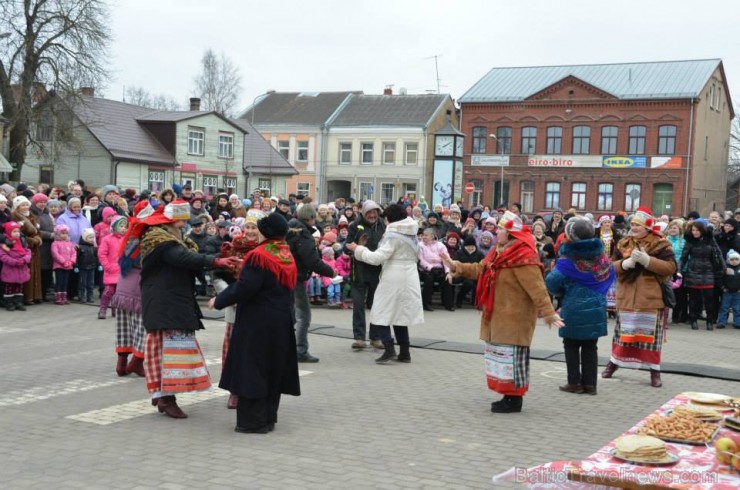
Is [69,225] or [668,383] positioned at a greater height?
[69,225]

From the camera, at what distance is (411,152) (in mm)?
59312

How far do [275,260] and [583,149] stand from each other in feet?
171

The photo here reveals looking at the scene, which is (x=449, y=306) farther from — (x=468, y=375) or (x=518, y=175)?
(x=518, y=175)

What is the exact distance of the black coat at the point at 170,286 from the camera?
729cm

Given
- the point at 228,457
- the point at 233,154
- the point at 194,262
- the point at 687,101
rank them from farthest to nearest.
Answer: the point at 687,101 → the point at 233,154 → the point at 194,262 → the point at 228,457

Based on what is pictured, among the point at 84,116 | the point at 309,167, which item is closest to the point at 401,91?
the point at 309,167

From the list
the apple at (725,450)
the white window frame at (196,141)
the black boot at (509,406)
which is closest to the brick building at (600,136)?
the white window frame at (196,141)

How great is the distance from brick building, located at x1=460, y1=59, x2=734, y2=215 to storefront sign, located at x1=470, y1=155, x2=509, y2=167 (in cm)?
7

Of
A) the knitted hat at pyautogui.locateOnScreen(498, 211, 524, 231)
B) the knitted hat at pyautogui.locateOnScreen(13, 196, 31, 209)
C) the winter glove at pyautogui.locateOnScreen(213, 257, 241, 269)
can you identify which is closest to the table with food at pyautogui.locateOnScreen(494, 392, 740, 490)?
the knitted hat at pyautogui.locateOnScreen(498, 211, 524, 231)

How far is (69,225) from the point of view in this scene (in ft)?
49.8

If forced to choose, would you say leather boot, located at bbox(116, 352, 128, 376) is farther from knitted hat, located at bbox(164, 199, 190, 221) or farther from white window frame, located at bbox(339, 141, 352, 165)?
white window frame, located at bbox(339, 141, 352, 165)

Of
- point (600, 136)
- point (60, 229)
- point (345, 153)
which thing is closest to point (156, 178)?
point (345, 153)

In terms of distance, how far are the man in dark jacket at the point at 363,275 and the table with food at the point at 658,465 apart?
6.77 m

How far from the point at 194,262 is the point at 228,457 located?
5.99 ft
